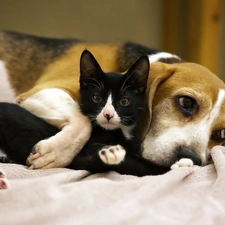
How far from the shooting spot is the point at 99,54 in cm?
216

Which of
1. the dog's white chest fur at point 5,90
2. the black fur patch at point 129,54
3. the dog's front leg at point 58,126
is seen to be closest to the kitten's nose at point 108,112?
the dog's front leg at point 58,126

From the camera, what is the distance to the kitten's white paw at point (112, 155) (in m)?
1.31

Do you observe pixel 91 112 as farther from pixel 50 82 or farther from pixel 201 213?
pixel 201 213

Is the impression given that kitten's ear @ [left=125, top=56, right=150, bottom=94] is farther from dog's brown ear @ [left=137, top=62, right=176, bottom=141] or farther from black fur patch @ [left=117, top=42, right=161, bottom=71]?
black fur patch @ [left=117, top=42, right=161, bottom=71]

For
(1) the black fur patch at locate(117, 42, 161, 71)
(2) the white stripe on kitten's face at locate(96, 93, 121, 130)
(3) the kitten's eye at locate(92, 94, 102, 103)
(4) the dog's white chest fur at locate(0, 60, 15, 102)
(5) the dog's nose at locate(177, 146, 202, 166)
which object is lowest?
(4) the dog's white chest fur at locate(0, 60, 15, 102)

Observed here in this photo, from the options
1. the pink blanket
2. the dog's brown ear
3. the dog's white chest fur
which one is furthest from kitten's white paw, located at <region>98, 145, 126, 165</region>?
the dog's white chest fur

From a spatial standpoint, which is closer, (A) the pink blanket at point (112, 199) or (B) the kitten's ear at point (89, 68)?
(A) the pink blanket at point (112, 199)

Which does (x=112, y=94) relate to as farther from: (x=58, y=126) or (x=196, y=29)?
(x=196, y=29)

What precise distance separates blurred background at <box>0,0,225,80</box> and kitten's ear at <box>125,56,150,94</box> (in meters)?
1.45

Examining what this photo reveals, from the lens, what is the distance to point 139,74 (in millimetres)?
1602

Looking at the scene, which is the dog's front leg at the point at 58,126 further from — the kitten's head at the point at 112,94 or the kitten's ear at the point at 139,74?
the kitten's ear at the point at 139,74

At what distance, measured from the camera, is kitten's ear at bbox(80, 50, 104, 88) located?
1.60 meters

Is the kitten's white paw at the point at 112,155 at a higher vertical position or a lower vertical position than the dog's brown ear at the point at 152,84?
lower

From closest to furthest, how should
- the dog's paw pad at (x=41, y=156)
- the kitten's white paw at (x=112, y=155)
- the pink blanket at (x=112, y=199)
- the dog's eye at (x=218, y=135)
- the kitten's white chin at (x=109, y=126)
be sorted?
the pink blanket at (x=112, y=199) < the kitten's white paw at (x=112, y=155) < the dog's paw pad at (x=41, y=156) < the kitten's white chin at (x=109, y=126) < the dog's eye at (x=218, y=135)
